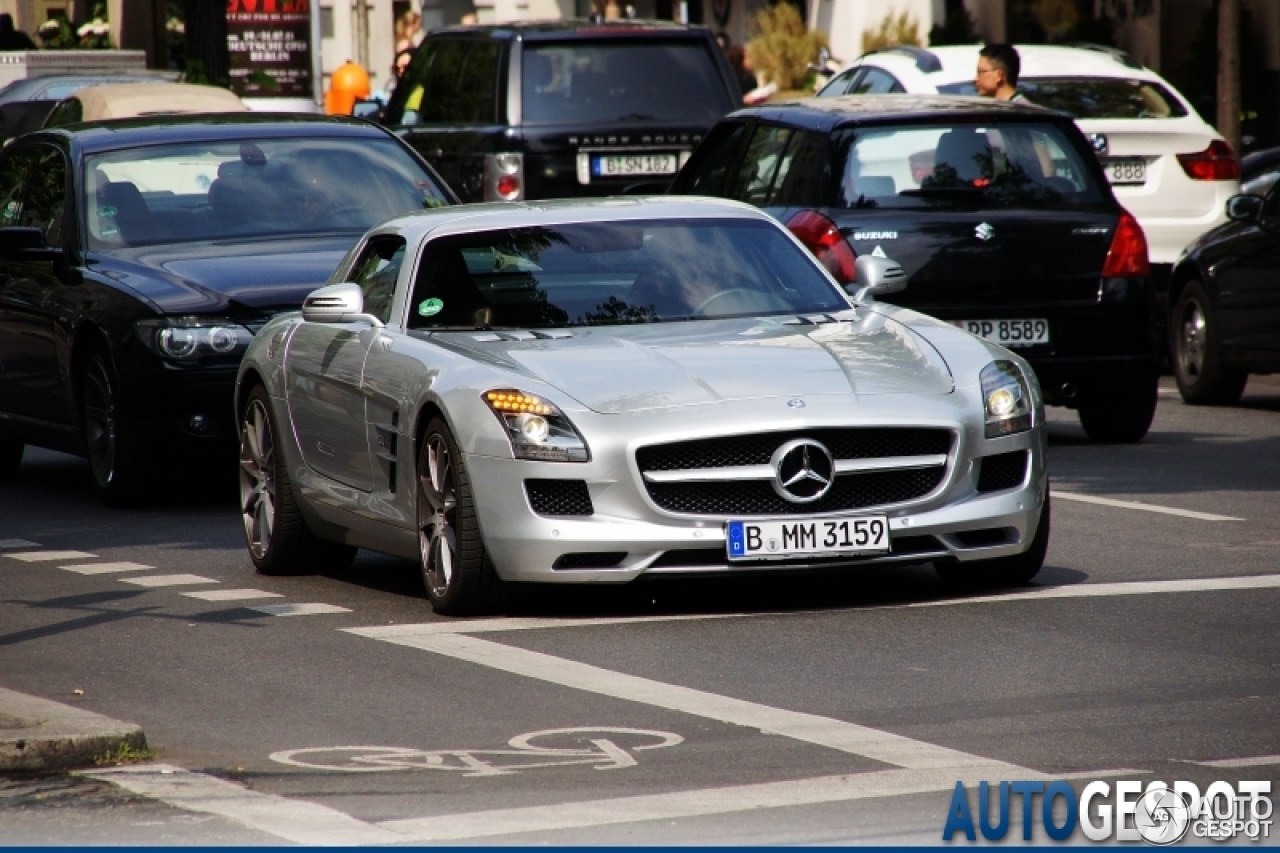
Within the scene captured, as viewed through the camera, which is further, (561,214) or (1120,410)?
(1120,410)

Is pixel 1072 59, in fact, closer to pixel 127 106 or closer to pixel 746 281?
pixel 127 106

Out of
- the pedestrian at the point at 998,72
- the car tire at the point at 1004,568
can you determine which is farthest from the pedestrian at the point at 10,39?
the car tire at the point at 1004,568

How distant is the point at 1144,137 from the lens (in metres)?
19.6

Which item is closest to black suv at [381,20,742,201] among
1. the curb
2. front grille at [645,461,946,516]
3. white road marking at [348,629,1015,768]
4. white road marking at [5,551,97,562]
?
white road marking at [5,551,97,562]

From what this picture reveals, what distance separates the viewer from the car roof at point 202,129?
15.1m

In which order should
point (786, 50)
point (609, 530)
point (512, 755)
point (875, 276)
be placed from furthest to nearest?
point (786, 50), point (875, 276), point (609, 530), point (512, 755)

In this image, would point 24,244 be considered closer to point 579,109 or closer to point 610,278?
point 610,278

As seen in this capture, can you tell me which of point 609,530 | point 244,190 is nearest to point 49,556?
point 244,190

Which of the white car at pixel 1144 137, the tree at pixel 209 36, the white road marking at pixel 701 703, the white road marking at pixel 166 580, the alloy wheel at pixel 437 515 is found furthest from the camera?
the tree at pixel 209 36

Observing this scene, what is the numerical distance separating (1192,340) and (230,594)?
357 inches

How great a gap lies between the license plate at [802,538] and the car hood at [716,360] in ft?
1.41

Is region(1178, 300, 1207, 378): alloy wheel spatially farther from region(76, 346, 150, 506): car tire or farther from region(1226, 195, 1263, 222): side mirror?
region(76, 346, 150, 506): car tire

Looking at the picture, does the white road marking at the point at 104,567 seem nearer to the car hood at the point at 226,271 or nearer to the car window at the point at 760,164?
the car hood at the point at 226,271

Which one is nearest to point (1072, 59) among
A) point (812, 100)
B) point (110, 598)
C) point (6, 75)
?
point (812, 100)
